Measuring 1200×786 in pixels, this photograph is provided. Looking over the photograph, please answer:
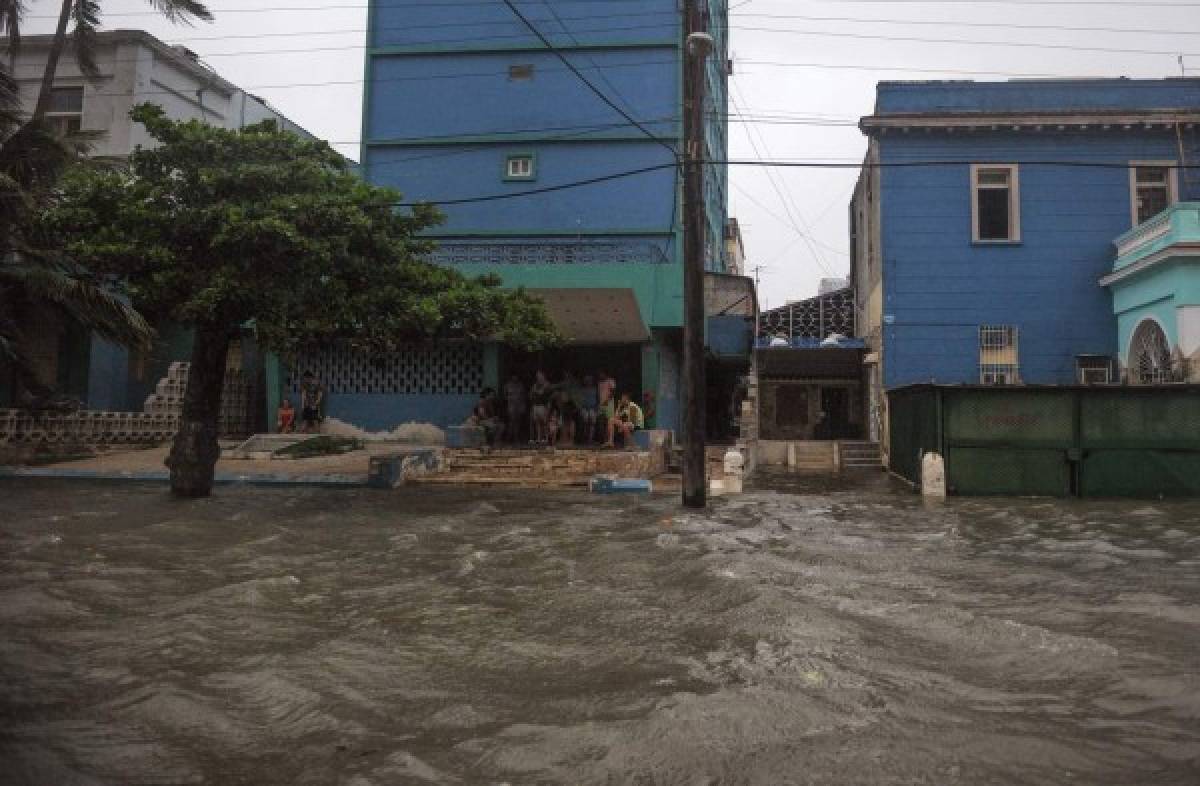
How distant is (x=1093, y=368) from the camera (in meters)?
18.2

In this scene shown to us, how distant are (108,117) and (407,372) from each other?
37.0ft

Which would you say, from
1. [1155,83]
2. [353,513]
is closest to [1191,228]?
[1155,83]

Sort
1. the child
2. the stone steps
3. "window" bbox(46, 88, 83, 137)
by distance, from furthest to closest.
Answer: "window" bbox(46, 88, 83, 137) < the stone steps < the child

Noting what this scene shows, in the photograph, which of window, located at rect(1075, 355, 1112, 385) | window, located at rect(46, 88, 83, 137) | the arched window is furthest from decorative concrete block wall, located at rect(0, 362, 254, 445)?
the arched window

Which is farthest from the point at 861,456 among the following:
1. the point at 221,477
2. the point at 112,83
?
the point at 112,83

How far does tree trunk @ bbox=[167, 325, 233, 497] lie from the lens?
10.4m

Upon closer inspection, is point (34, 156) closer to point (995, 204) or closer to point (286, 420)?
point (286, 420)

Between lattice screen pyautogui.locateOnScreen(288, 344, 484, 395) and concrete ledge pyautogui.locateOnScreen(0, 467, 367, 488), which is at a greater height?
lattice screen pyautogui.locateOnScreen(288, 344, 484, 395)

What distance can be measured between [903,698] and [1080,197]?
19.0 metres

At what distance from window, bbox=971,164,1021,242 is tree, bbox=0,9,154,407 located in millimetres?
17477

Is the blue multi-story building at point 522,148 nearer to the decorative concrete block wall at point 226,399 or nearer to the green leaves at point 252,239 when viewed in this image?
the decorative concrete block wall at point 226,399

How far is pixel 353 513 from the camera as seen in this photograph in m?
9.84

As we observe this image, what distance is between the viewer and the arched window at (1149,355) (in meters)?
16.2

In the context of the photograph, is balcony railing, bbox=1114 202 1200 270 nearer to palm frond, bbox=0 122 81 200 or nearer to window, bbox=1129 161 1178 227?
window, bbox=1129 161 1178 227
